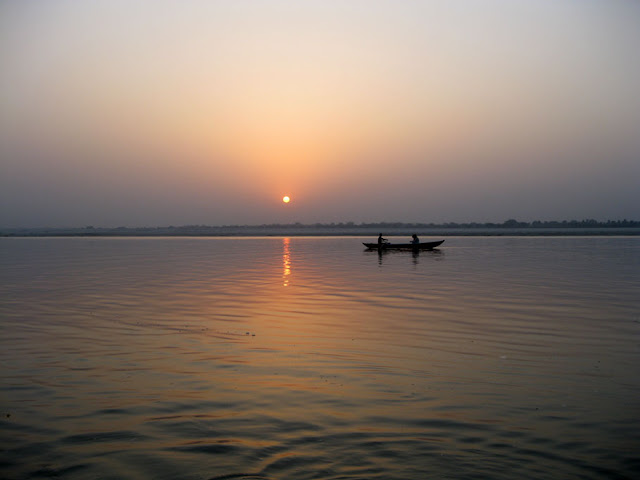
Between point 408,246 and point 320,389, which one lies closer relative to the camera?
point 320,389

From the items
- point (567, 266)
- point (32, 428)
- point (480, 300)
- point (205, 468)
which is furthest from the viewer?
point (567, 266)

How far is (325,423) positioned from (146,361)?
6669 millimetres

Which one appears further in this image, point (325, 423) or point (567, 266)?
point (567, 266)

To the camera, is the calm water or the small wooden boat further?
the small wooden boat

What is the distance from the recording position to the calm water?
8.85 meters

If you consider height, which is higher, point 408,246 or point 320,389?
point 408,246

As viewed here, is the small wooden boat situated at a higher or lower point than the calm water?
higher

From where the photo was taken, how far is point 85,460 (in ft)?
29.0

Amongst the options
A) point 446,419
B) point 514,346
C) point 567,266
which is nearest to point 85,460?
point 446,419

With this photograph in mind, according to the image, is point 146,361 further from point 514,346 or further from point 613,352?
point 613,352

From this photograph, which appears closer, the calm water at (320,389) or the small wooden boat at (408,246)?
the calm water at (320,389)

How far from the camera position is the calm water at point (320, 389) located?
8.85m

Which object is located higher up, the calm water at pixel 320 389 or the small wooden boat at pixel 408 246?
the small wooden boat at pixel 408 246

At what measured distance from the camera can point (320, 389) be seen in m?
12.7
